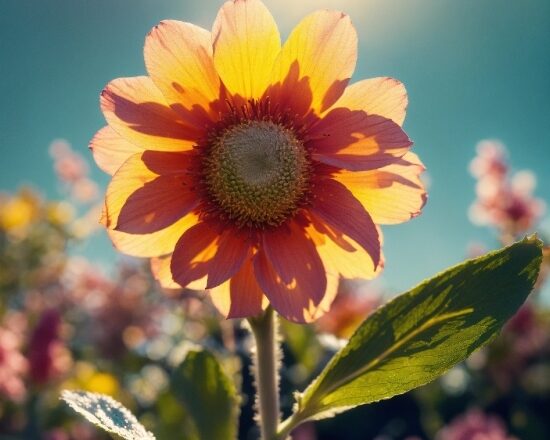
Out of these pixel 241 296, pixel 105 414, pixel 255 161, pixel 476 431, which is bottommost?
pixel 476 431

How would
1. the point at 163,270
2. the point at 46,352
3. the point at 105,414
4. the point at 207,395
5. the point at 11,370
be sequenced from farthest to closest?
the point at 46,352
the point at 11,370
the point at 207,395
the point at 163,270
the point at 105,414

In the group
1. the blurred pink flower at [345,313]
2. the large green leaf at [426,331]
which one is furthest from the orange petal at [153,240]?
the blurred pink flower at [345,313]

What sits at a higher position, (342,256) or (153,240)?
(153,240)

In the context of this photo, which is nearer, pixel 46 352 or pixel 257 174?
pixel 257 174

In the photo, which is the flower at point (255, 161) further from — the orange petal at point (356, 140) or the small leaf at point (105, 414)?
the small leaf at point (105, 414)

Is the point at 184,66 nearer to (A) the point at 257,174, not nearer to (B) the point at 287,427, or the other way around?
(A) the point at 257,174

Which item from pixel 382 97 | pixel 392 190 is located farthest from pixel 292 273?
pixel 382 97

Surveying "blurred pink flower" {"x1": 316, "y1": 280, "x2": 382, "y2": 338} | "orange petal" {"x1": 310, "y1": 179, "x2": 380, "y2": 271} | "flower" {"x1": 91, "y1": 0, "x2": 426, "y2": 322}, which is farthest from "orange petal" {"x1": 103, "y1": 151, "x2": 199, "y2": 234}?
"blurred pink flower" {"x1": 316, "y1": 280, "x2": 382, "y2": 338}
